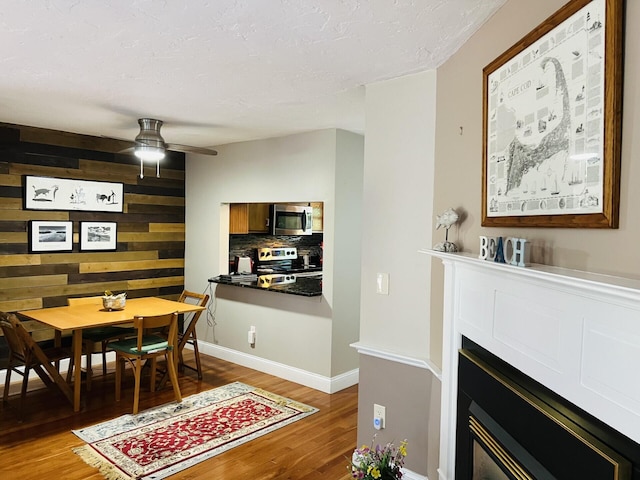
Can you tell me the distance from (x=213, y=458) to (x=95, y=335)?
190cm

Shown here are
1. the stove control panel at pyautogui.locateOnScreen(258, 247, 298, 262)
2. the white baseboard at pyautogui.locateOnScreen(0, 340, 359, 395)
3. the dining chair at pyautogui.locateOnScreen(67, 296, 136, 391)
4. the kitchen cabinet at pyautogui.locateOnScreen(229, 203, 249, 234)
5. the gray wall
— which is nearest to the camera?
the gray wall

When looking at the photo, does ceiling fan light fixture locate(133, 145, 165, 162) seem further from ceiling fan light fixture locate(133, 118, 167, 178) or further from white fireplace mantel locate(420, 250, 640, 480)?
white fireplace mantel locate(420, 250, 640, 480)

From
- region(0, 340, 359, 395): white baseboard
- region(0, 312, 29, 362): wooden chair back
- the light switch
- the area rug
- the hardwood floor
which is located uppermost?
the light switch

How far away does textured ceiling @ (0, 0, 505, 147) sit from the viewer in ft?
6.04

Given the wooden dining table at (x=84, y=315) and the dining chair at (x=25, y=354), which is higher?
the wooden dining table at (x=84, y=315)

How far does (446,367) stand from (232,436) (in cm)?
186

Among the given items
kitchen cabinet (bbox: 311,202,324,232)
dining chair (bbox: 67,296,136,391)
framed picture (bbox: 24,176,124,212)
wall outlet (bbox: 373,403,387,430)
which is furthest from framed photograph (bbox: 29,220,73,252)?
wall outlet (bbox: 373,403,387,430)

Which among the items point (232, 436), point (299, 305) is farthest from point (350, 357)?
point (232, 436)

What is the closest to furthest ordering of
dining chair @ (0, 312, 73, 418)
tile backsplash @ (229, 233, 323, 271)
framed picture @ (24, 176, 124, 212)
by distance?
1. dining chair @ (0, 312, 73, 418)
2. framed picture @ (24, 176, 124, 212)
3. tile backsplash @ (229, 233, 323, 271)

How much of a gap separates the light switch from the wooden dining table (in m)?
2.13

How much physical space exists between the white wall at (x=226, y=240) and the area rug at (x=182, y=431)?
0.62 m

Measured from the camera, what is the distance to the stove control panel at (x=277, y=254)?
5.96 m

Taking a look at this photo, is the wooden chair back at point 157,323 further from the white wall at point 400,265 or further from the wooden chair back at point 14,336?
the white wall at point 400,265

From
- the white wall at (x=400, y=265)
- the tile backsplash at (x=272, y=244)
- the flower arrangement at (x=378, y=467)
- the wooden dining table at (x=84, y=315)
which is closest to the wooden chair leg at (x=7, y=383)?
the wooden dining table at (x=84, y=315)
